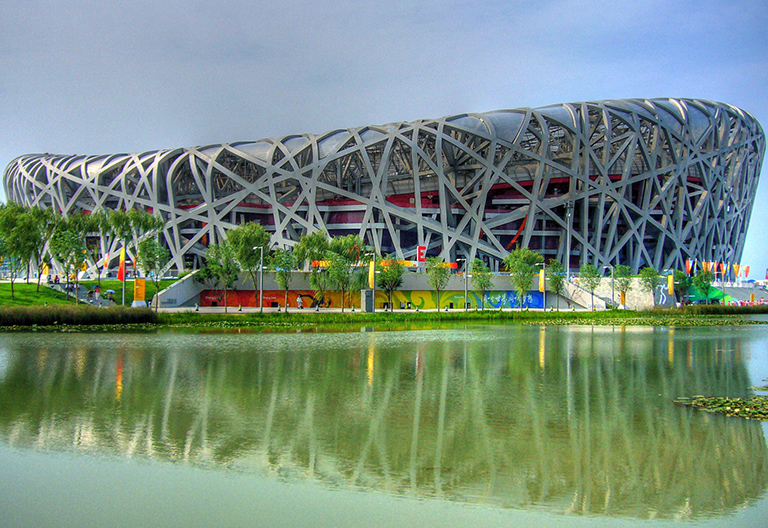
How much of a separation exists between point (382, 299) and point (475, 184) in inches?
764

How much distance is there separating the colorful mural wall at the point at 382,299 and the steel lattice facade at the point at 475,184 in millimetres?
7231

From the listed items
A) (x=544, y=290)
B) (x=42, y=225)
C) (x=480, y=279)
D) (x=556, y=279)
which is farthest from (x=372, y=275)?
(x=42, y=225)

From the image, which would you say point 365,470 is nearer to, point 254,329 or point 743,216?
point 254,329

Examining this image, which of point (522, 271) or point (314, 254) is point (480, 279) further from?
point (314, 254)

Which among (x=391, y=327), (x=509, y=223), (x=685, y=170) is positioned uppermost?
(x=685, y=170)

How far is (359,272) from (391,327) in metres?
17.8

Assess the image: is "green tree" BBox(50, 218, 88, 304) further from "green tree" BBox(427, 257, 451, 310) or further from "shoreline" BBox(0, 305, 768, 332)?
"green tree" BBox(427, 257, 451, 310)

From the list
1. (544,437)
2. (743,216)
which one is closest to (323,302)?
(544,437)

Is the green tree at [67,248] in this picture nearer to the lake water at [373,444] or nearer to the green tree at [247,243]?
the green tree at [247,243]

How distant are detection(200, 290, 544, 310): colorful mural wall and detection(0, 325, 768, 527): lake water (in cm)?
3832

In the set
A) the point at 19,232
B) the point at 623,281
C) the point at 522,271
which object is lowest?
the point at 623,281

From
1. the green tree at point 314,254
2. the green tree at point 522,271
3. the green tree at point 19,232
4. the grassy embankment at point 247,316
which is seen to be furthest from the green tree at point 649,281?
the green tree at point 19,232

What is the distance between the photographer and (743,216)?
86.8m

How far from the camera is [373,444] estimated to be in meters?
10.3
